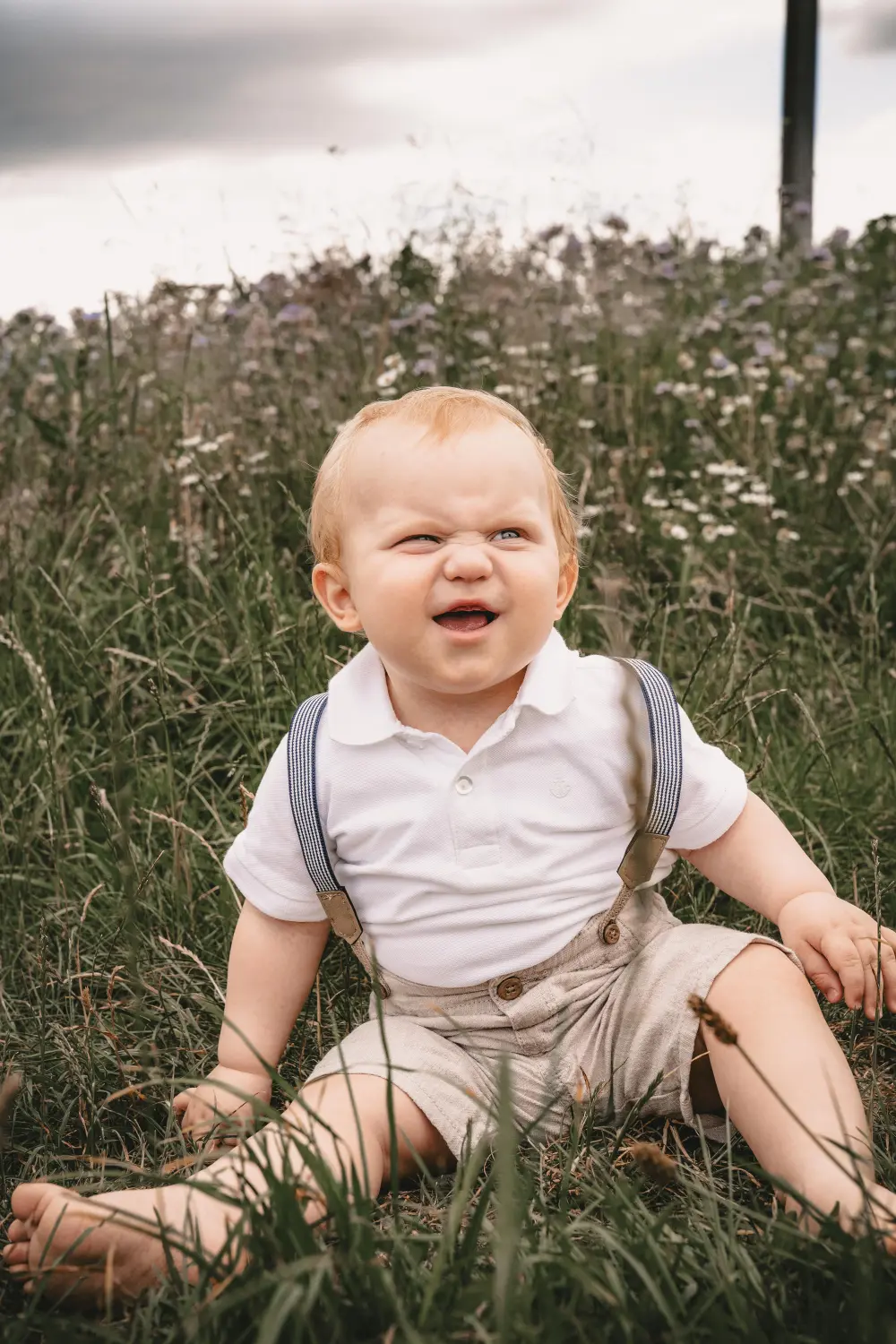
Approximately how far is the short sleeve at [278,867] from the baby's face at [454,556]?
0.27 m

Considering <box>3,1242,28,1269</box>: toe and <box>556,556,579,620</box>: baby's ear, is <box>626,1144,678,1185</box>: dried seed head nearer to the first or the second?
<box>3,1242,28,1269</box>: toe

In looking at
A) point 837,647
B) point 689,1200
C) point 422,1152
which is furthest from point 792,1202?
point 837,647

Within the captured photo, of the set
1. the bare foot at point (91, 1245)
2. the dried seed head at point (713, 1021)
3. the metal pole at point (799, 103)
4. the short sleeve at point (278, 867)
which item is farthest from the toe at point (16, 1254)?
the metal pole at point (799, 103)

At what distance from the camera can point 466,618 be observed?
175 cm

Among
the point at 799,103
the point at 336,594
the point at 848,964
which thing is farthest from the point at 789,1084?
the point at 799,103

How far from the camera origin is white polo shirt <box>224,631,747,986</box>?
1778 mm

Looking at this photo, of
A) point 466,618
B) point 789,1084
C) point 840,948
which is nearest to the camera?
point 789,1084

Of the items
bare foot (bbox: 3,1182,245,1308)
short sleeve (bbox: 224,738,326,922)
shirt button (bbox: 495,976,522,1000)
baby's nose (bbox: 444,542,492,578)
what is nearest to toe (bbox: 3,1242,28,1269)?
bare foot (bbox: 3,1182,245,1308)

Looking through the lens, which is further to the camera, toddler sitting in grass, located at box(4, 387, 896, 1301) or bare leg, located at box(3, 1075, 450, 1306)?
toddler sitting in grass, located at box(4, 387, 896, 1301)

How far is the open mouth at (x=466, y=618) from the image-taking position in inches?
68.2

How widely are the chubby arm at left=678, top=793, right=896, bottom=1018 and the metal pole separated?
182 inches

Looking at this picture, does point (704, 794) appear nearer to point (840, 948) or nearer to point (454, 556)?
point (840, 948)

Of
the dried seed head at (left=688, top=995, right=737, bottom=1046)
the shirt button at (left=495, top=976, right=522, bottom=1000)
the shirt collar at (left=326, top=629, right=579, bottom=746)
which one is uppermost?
the shirt collar at (left=326, top=629, right=579, bottom=746)

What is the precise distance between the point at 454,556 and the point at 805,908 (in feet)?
2.11
